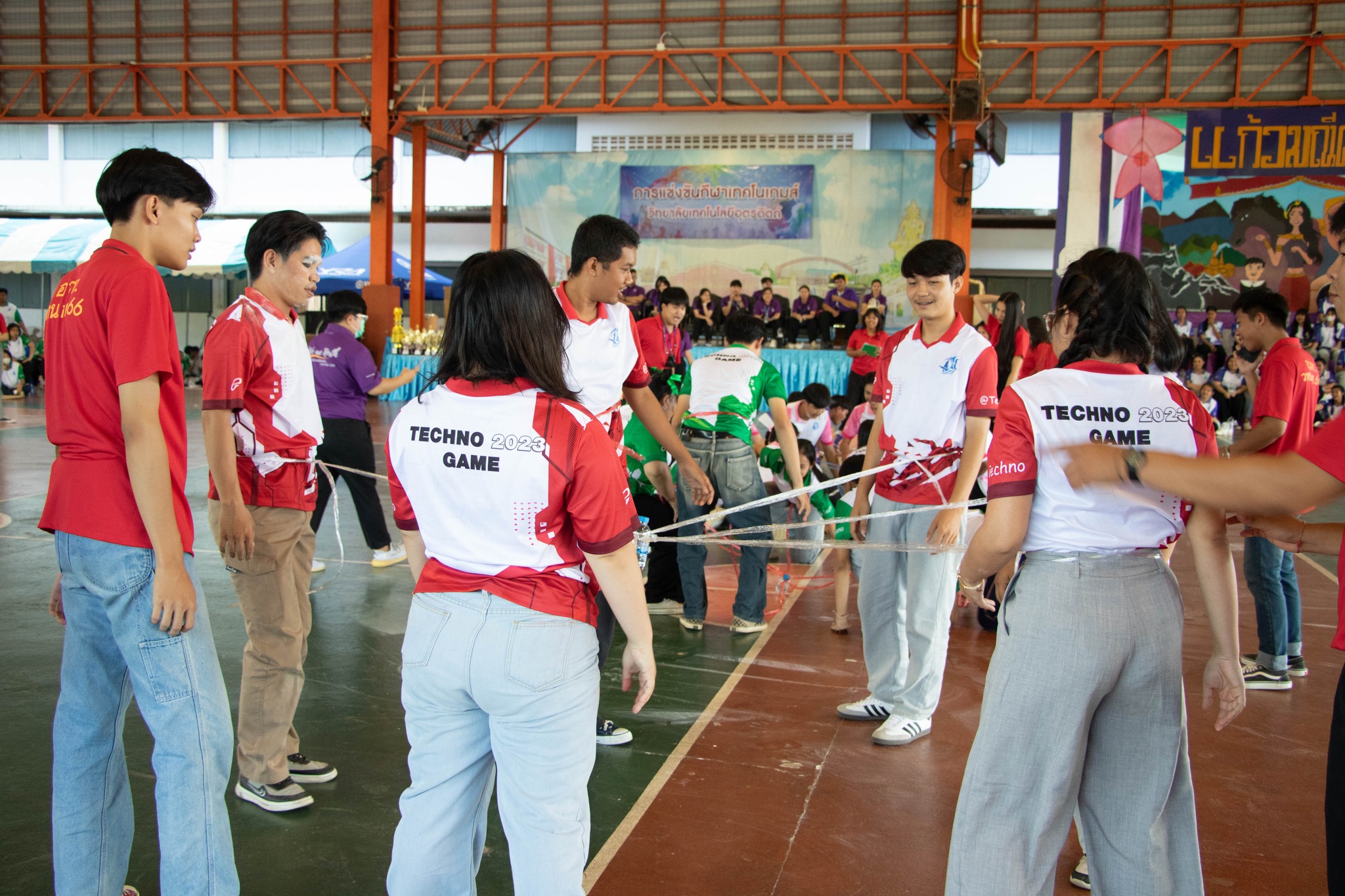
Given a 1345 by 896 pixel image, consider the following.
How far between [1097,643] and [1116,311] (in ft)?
2.28

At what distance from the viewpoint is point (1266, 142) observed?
15.3 meters

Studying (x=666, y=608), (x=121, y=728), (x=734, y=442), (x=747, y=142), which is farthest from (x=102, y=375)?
(x=747, y=142)

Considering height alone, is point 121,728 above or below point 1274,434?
below

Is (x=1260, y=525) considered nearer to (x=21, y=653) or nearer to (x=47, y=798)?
(x=47, y=798)

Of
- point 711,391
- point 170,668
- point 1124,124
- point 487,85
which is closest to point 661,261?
point 487,85

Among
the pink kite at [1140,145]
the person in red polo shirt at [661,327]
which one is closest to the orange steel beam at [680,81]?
the pink kite at [1140,145]

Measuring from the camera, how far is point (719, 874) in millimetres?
2740

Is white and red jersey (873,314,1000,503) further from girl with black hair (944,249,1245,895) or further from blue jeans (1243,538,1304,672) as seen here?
blue jeans (1243,538,1304,672)

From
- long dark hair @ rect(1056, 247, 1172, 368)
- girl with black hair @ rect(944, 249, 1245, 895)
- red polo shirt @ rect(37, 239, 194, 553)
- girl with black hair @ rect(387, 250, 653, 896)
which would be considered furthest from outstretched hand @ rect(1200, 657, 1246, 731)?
red polo shirt @ rect(37, 239, 194, 553)

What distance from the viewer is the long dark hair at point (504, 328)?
185 cm

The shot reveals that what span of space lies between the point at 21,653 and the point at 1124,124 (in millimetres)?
15750

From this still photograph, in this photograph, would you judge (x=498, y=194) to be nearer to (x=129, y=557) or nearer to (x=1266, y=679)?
(x=1266, y=679)

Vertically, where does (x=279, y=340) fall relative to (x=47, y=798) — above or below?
above

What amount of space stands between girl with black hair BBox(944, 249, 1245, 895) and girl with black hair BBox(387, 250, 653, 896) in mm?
798
